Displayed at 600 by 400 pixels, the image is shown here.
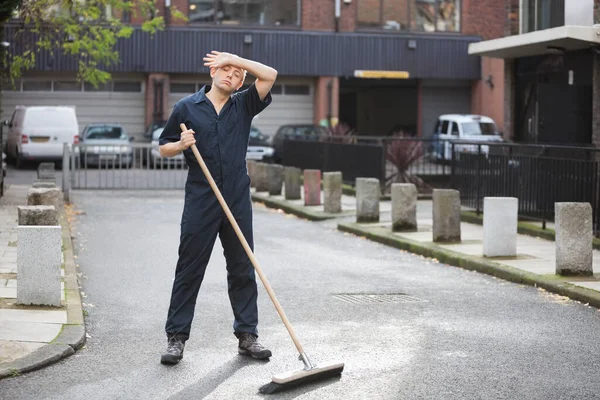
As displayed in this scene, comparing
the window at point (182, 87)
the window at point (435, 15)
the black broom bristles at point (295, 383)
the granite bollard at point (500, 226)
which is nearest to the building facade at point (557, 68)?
the granite bollard at point (500, 226)

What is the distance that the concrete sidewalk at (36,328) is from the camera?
7.31 meters

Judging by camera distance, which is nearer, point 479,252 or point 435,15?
point 479,252

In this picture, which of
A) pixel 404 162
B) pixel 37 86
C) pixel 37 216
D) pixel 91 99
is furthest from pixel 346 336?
pixel 91 99

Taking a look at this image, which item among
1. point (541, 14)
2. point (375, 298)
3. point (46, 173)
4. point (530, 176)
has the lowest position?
point (375, 298)

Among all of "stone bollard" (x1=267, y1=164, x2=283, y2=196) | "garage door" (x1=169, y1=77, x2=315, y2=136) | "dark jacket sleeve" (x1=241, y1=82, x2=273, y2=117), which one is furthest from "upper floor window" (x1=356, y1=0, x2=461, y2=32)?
"dark jacket sleeve" (x1=241, y1=82, x2=273, y2=117)

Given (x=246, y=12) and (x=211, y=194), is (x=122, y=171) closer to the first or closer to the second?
(x=246, y=12)

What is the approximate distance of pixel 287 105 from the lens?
45.2 m

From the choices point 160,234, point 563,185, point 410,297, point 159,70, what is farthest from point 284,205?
point 159,70

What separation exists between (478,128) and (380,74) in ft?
25.6

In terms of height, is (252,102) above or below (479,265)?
above

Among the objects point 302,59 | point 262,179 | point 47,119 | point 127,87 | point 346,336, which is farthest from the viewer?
point 302,59

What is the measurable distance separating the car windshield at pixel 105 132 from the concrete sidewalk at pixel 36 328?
2649 cm

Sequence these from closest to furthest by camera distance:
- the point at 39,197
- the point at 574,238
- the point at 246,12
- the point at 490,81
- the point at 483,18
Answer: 1. the point at 574,238
2. the point at 39,197
3. the point at 246,12
4. the point at 490,81
5. the point at 483,18

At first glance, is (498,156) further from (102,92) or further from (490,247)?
(102,92)
